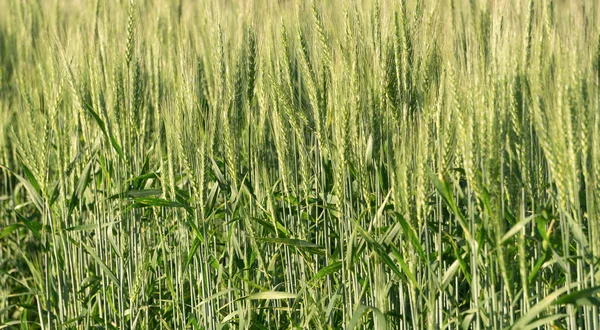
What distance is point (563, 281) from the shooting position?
7.59 ft

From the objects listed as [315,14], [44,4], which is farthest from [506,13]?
[44,4]

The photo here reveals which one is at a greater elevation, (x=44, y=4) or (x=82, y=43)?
(x=44, y=4)

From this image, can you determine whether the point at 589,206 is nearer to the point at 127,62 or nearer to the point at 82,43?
the point at 127,62

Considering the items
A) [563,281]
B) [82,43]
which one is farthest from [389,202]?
[82,43]

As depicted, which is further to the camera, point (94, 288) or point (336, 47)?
point (94, 288)

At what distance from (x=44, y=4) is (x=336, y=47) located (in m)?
3.71

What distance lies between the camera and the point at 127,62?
2830 millimetres

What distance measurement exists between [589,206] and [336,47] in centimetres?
96

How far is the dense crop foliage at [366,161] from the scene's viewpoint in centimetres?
196

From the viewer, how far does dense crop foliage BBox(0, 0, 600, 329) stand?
6.42 feet

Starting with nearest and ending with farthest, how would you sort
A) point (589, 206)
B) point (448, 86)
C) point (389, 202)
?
point (589, 206) < point (448, 86) < point (389, 202)

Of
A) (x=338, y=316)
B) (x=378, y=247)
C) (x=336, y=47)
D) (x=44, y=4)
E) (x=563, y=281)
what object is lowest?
(x=338, y=316)

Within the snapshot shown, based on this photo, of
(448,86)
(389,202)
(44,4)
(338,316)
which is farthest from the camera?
(44,4)

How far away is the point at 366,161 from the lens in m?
2.35
